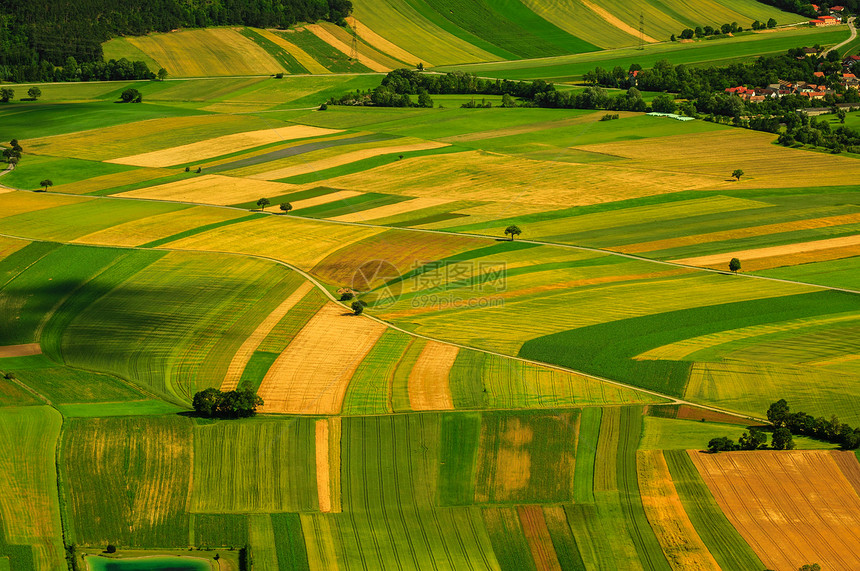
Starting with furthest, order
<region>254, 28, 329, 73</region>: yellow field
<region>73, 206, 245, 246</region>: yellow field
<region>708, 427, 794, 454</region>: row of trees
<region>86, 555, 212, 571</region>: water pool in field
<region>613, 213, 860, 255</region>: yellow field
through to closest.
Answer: <region>254, 28, 329, 73</region>: yellow field < <region>73, 206, 245, 246</region>: yellow field < <region>613, 213, 860, 255</region>: yellow field < <region>708, 427, 794, 454</region>: row of trees < <region>86, 555, 212, 571</region>: water pool in field

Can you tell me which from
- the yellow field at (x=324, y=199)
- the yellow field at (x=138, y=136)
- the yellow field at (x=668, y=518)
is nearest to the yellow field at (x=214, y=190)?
the yellow field at (x=324, y=199)

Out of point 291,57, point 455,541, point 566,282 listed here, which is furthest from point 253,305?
point 291,57

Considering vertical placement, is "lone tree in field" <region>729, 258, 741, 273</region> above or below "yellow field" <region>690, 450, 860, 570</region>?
above

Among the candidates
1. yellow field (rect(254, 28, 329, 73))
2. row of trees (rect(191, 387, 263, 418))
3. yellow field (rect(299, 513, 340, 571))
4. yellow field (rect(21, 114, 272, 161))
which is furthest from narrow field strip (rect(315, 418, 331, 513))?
yellow field (rect(254, 28, 329, 73))

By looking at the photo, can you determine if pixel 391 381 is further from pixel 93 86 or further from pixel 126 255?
pixel 93 86

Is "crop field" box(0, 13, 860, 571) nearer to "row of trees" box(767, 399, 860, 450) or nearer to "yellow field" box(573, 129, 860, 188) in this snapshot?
"yellow field" box(573, 129, 860, 188)

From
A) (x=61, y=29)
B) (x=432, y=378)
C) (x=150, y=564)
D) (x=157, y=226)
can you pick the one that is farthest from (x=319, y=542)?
(x=61, y=29)
